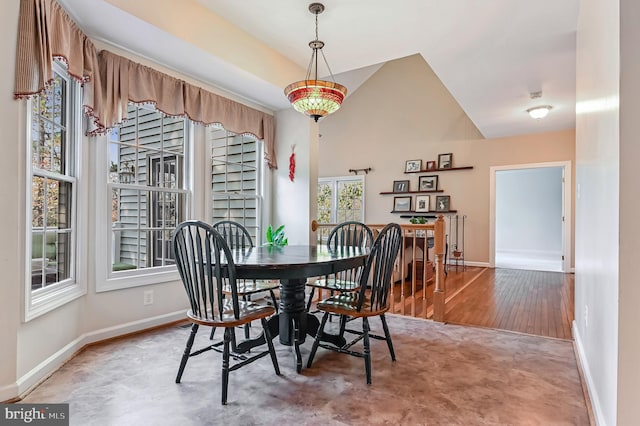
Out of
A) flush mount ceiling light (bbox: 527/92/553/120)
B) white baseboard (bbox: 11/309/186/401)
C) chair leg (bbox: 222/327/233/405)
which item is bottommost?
white baseboard (bbox: 11/309/186/401)

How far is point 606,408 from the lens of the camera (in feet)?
4.71

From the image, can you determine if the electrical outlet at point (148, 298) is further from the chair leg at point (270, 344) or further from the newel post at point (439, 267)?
the newel post at point (439, 267)

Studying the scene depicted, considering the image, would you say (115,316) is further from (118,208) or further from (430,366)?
(430,366)

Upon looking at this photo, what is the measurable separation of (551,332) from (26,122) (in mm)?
4184

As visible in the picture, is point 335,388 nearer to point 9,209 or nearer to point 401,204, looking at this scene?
point 9,209

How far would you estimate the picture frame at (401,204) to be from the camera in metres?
7.52

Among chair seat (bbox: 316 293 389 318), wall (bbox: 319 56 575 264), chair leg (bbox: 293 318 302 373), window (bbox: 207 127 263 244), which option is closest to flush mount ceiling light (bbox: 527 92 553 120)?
wall (bbox: 319 56 575 264)

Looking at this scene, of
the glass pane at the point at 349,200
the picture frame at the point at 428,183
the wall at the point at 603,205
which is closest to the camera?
the wall at the point at 603,205

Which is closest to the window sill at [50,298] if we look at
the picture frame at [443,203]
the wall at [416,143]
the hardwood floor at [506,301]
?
the hardwood floor at [506,301]

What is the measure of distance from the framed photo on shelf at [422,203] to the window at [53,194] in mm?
6193

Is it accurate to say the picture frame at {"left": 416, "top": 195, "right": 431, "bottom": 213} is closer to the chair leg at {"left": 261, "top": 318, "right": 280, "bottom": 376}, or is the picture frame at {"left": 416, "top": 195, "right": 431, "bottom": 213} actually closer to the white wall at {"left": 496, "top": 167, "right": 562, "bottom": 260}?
the white wall at {"left": 496, "top": 167, "right": 562, "bottom": 260}

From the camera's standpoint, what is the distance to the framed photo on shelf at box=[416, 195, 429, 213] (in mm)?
7334

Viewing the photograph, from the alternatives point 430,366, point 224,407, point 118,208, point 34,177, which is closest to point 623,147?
point 430,366

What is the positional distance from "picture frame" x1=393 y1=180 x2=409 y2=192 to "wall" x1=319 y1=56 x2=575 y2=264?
9 cm
